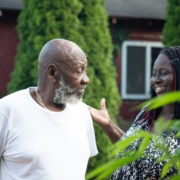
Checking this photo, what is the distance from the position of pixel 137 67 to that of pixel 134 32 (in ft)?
2.94

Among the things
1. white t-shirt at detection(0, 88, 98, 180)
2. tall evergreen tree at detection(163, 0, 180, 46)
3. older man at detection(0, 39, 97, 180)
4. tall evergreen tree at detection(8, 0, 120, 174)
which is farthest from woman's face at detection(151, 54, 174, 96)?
tall evergreen tree at detection(163, 0, 180, 46)

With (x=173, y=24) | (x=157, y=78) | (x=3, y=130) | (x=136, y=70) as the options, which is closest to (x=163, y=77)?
(x=157, y=78)

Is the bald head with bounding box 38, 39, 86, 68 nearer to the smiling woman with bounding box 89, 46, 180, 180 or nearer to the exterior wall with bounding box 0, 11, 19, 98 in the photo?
the smiling woman with bounding box 89, 46, 180, 180

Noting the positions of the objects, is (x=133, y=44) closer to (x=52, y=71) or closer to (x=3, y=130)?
(x=52, y=71)

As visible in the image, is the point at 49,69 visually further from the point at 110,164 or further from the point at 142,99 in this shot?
the point at 142,99

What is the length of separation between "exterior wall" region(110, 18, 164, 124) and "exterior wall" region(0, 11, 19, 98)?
247 centimetres

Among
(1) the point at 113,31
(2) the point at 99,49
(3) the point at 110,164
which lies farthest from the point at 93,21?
(3) the point at 110,164

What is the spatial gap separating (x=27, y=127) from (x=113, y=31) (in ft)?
37.6

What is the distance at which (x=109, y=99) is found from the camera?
31.9ft

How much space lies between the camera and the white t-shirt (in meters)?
3.73

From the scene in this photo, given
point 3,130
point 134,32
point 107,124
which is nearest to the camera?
point 3,130

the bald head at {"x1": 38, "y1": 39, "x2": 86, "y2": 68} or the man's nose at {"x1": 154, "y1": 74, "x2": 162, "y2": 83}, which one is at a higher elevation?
the bald head at {"x1": 38, "y1": 39, "x2": 86, "y2": 68}

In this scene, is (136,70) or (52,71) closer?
(52,71)

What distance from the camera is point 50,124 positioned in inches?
152
